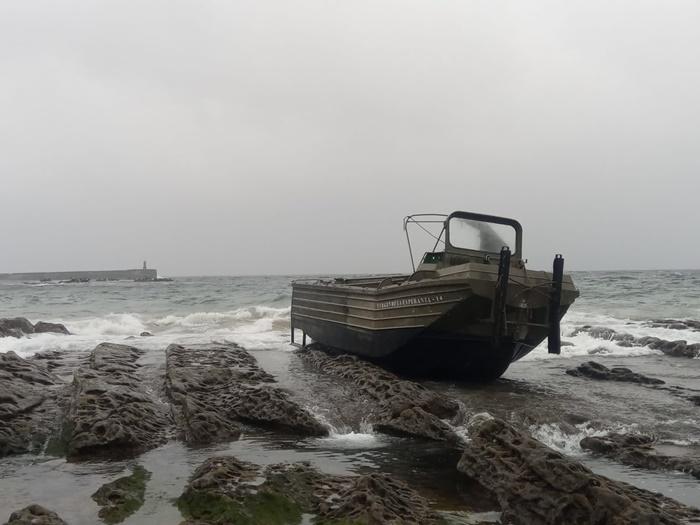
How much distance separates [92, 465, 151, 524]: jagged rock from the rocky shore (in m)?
0.02

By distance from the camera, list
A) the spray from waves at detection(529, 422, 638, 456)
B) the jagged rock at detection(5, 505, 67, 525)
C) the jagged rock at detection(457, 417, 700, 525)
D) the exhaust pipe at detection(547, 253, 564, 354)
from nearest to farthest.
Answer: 1. the jagged rock at detection(5, 505, 67, 525)
2. the jagged rock at detection(457, 417, 700, 525)
3. the spray from waves at detection(529, 422, 638, 456)
4. the exhaust pipe at detection(547, 253, 564, 354)

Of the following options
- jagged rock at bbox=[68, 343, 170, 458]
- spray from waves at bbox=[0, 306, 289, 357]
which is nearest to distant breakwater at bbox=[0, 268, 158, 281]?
spray from waves at bbox=[0, 306, 289, 357]

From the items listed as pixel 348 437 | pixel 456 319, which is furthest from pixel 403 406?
pixel 456 319

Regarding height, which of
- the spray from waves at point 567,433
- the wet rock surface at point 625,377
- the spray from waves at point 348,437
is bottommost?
the wet rock surface at point 625,377

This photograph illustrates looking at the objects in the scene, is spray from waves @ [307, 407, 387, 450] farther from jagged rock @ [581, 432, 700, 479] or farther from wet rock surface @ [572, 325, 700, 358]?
wet rock surface @ [572, 325, 700, 358]

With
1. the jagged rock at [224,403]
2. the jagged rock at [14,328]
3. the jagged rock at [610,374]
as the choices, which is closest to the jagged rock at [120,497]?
the jagged rock at [224,403]

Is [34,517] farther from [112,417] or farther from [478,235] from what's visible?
[478,235]

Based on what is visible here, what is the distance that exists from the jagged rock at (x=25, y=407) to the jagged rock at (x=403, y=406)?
174 inches

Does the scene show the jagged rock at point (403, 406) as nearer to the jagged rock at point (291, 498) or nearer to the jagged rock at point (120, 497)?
the jagged rock at point (291, 498)

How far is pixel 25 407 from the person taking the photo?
25.1ft

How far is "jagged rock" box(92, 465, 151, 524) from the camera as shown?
4.53 m

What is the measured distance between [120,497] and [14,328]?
770 inches

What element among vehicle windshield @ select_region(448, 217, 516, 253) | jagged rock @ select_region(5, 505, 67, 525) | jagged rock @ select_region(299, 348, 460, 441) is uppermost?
vehicle windshield @ select_region(448, 217, 516, 253)

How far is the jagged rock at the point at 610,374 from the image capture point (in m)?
12.1
